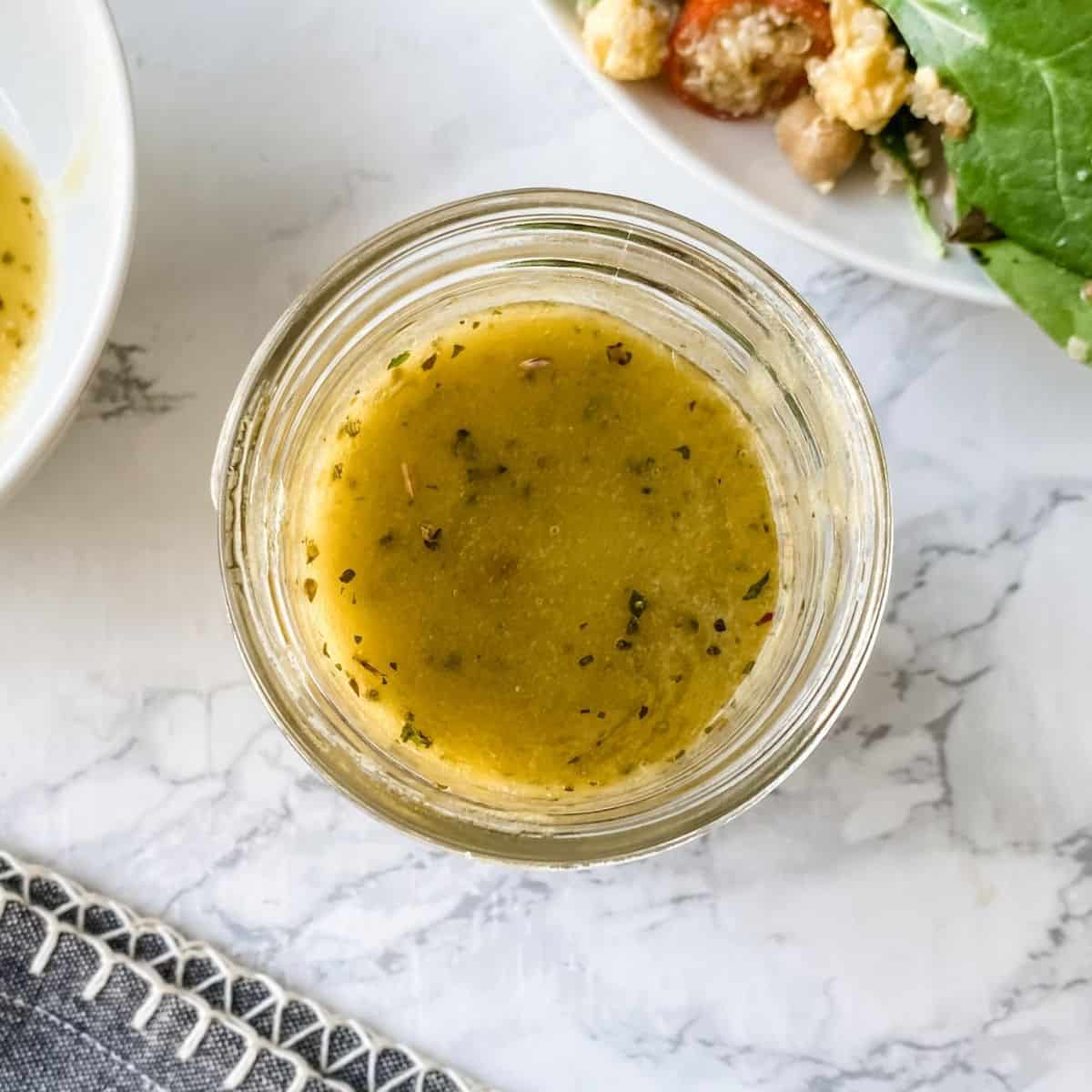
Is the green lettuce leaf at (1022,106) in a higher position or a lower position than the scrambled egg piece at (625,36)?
lower

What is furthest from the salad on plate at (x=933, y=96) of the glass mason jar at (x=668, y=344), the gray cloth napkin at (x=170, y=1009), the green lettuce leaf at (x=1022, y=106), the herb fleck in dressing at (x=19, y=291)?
the gray cloth napkin at (x=170, y=1009)

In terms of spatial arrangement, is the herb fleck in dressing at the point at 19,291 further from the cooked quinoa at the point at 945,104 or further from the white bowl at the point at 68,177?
the cooked quinoa at the point at 945,104

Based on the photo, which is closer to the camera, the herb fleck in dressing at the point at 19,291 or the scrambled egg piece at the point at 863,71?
the scrambled egg piece at the point at 863,71

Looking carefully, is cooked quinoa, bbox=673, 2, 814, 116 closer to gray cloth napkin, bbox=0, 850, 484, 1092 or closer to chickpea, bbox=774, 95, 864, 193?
chickpea, bbox=774, 95, 864, 193

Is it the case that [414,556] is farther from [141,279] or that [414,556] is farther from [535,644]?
[141,279]

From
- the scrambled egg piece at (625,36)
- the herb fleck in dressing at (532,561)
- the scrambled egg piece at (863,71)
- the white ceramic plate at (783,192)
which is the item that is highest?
the scrambled egg piece at (625,36)

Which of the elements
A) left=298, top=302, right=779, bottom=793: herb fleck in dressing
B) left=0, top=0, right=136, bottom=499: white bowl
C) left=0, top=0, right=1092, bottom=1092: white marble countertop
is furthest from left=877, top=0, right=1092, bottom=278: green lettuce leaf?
left=0, top=0, right=136, bottom=499: white bowl
